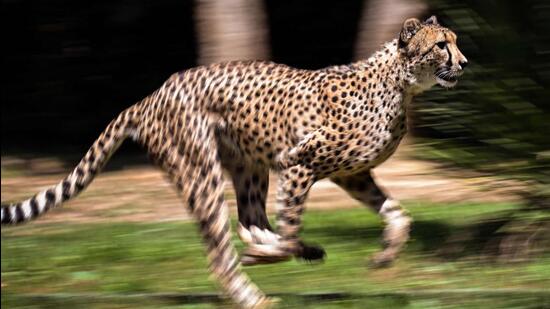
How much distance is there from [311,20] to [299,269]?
24.2 ft

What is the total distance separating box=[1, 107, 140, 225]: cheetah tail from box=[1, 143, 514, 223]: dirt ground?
2.66 meters

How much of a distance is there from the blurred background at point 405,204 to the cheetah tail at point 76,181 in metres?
0.58

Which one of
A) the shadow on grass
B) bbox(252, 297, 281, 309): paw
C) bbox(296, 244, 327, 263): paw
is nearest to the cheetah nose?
the shadow on grass

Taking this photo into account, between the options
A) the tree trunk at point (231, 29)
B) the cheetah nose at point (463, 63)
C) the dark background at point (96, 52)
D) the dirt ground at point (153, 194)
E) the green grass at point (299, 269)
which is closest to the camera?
the green grass at point (299, 269)

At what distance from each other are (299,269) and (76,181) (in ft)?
5.05

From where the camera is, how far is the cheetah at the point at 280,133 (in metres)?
6.73

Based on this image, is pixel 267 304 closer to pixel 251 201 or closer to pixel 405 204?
pixel 251 201

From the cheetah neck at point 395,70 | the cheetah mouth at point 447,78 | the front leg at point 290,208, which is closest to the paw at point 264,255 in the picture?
the front leg at point 290,208

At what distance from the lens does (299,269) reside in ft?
24.4

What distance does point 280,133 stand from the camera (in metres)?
7.04

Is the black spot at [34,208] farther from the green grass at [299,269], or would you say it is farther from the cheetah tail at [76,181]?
the green grass at [299,269]

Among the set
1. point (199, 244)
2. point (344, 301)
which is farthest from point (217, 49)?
point (344, 301)

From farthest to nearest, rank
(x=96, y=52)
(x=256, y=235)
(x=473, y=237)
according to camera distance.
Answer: (x=96, y=52), (x=473, y=237), (x=256, y=235)

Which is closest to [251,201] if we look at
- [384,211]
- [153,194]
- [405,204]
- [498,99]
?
[384,211]
